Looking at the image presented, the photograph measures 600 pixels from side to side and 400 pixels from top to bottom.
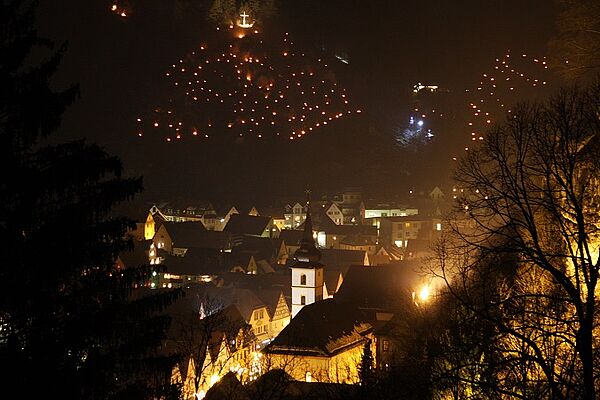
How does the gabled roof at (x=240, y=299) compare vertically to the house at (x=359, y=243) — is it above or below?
below

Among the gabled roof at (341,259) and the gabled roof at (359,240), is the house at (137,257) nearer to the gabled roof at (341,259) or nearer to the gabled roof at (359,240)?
the gabled roof at (341,259)

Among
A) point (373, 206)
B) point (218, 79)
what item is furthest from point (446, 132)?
point (218, 79)

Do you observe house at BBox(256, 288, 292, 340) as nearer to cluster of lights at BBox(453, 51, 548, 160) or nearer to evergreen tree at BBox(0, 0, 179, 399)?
cluster of lights at BBox(453, 51, 548, 160)

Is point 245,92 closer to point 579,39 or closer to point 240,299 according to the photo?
point 240,299

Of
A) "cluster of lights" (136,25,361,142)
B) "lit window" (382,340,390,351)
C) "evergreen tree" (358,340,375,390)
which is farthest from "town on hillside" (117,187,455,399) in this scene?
"cluster of lights" (136,25,361,142)

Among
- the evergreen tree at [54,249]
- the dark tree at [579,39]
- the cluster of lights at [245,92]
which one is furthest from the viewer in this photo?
the cluster of lights at [245,92]

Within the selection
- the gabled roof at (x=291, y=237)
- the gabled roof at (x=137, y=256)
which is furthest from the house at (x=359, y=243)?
the gabled roof at (x=137, y=256)

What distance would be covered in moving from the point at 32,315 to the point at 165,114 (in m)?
87.4

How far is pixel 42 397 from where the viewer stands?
7570mm

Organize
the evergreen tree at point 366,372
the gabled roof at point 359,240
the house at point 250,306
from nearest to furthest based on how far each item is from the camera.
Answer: the evergreen tree at point 366,372, the house at point 250,306, the gabled roof at point 359,240

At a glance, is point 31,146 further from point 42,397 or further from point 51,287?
point 42,397

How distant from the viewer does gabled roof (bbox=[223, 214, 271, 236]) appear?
241 ft

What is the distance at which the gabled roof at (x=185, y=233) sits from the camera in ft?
222

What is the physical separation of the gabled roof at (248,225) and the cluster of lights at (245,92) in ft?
77.5
